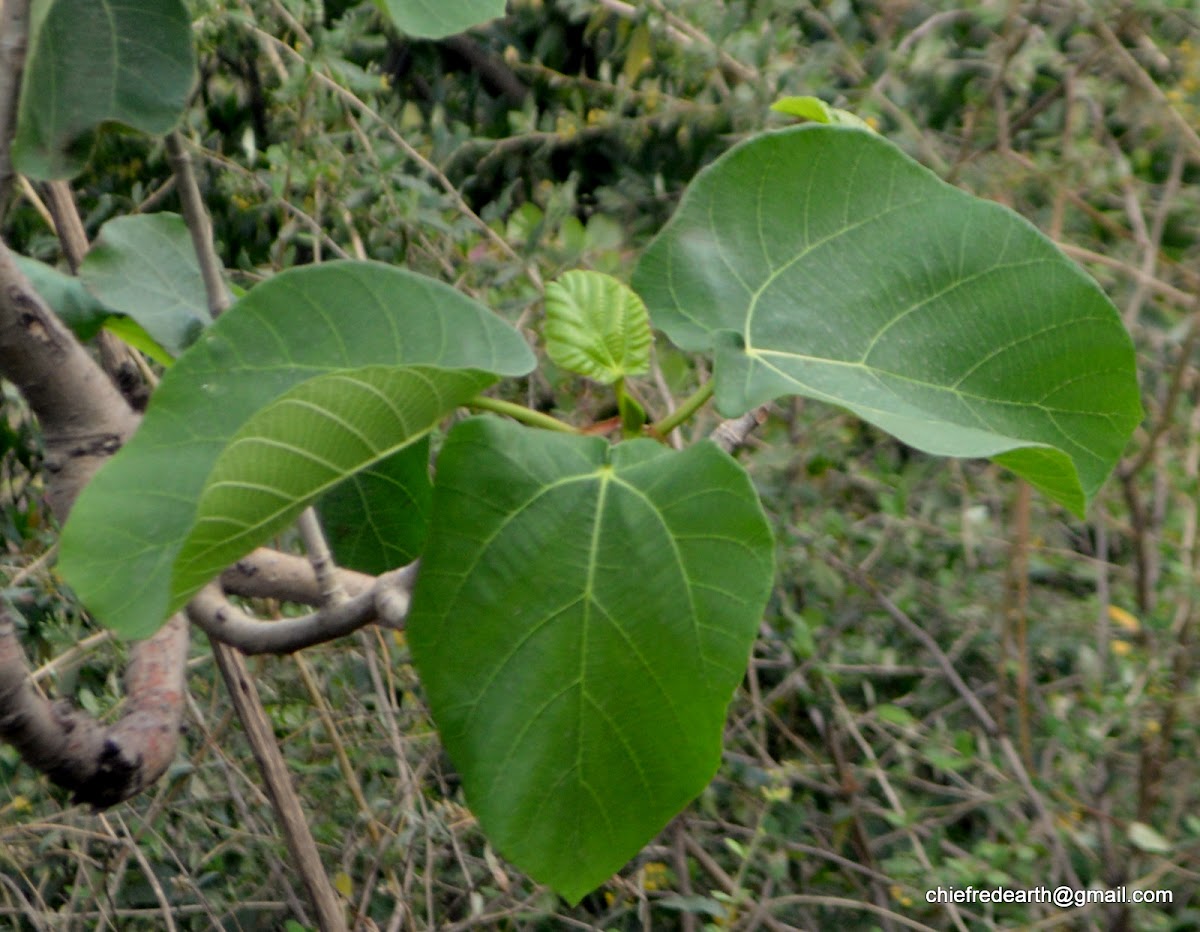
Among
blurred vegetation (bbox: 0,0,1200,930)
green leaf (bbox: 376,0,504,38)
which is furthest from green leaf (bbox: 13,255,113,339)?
blurred vegetation (bbox: 0,0,1200,930)

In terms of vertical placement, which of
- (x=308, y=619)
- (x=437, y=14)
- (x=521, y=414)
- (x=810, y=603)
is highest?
(x=437, y=14)

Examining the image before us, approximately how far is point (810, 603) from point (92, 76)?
4.62 feet

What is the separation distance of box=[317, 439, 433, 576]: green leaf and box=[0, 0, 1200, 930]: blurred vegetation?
925 mm

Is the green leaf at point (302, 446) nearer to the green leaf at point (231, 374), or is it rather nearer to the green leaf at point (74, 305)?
the green leaf at point (231, 374)

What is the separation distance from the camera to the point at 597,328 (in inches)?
21.9

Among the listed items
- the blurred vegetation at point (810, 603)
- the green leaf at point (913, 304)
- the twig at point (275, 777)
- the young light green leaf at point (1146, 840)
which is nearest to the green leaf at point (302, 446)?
the green leaf at point (913, 304)

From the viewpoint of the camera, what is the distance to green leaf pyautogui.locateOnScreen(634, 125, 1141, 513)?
501 millimetres

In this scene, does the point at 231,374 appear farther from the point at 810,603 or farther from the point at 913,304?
the point at 810,603

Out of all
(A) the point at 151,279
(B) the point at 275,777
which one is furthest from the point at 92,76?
(B) the point at 275,777

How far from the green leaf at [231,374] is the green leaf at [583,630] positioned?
4cm

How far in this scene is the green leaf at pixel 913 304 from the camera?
501mm

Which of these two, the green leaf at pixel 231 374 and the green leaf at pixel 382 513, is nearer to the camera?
the green leaf at pixel 231 374

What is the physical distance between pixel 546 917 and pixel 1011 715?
0.71 meters

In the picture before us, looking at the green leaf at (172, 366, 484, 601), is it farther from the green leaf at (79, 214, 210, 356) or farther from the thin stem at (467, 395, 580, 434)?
the green leaf at (79, 214, 210, 356)
